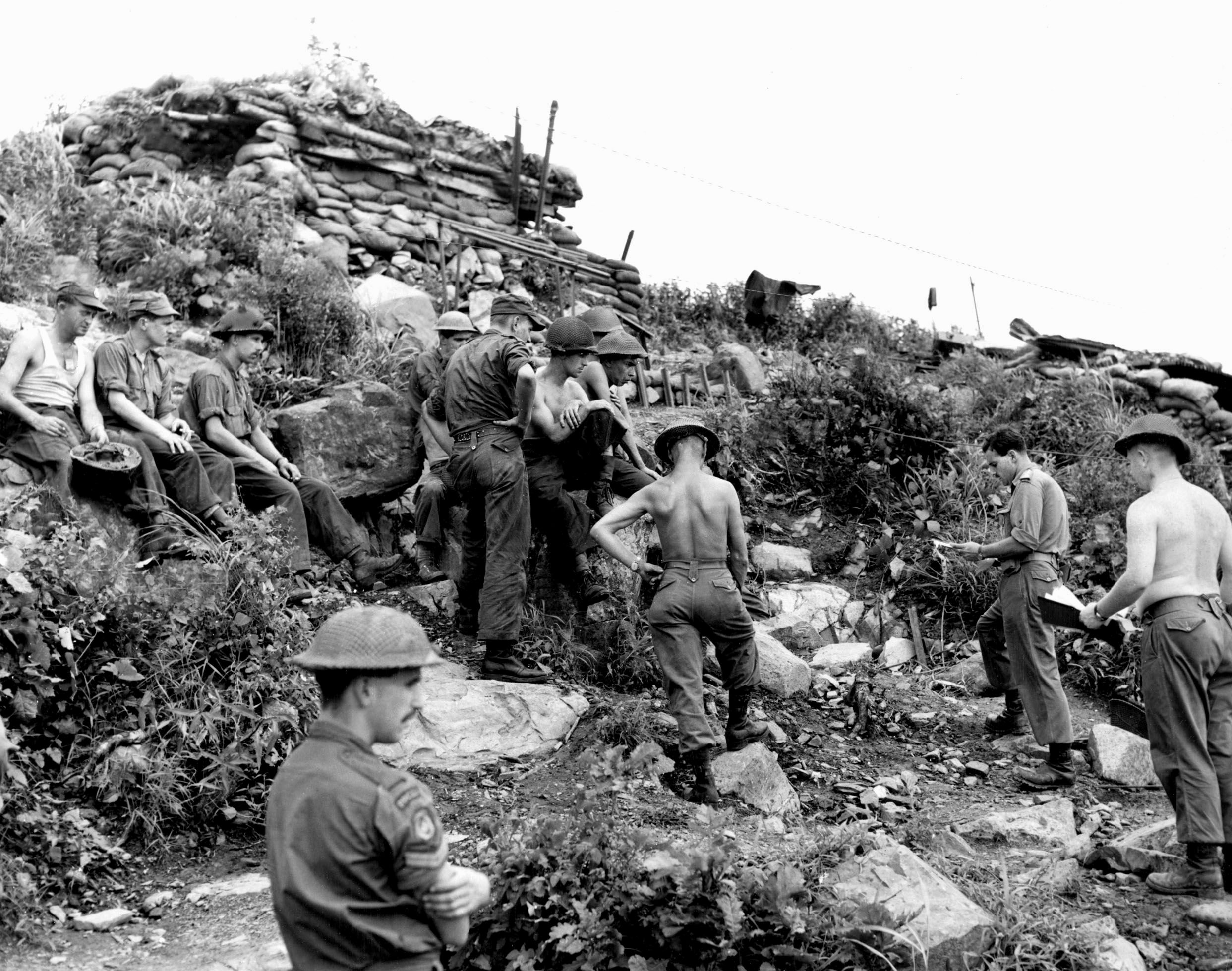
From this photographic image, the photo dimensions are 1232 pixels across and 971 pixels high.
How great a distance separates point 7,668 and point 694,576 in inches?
132

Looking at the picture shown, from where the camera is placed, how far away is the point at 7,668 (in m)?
5.42

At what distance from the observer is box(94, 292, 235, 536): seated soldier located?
23.6ft

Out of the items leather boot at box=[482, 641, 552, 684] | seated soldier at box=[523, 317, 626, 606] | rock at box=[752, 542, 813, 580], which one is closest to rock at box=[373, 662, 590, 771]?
leather boot at box=[482, 641, 552, 684]

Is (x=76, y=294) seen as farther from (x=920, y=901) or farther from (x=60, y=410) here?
(x=920, y=901)

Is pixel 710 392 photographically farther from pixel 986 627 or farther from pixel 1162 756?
pixel 1162 756

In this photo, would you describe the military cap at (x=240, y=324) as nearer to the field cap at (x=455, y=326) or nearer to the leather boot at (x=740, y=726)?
the field cap at (x=455, y=326)

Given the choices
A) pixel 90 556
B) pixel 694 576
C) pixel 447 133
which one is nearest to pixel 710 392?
pixel 447 133

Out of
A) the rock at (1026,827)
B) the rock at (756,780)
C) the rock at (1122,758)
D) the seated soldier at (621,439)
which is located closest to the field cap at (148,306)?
the seated soldier at (621,439)

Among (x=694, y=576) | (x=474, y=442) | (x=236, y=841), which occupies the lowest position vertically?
(x=236, y=841)

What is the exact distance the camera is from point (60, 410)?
700 cm

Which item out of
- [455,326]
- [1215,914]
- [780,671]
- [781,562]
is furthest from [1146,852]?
[455,326]

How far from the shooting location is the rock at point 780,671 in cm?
757

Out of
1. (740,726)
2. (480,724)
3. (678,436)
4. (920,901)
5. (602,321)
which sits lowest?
(480,724)

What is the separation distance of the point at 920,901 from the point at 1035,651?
265cm
